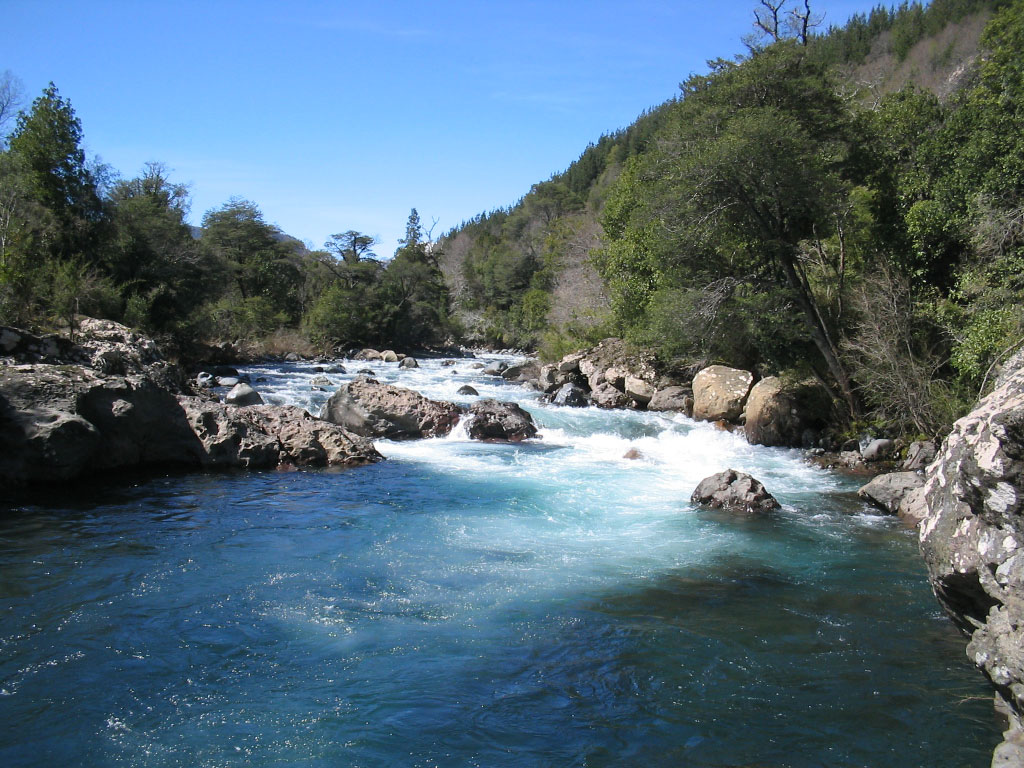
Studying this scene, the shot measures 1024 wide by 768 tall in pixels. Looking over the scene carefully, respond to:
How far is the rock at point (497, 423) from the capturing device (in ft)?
54.5

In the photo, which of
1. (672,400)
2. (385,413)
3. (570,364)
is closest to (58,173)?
(385,413)

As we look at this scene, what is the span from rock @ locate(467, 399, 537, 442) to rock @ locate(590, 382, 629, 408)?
5.80 meters

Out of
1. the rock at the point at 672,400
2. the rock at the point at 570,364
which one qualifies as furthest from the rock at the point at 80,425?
the rock at the point at 570,364

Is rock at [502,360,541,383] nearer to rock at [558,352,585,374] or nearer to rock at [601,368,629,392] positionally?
rock at [558,352,585,374]

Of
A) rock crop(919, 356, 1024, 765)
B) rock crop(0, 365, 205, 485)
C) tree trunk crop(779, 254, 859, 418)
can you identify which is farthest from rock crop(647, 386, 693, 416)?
rock crop(919, 356, 1024, 765)

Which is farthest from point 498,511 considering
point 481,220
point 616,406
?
point 481,220

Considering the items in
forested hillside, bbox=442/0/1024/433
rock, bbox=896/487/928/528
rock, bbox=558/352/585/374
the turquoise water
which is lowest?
the turquoise water

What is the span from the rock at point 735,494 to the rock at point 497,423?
21.4 ft

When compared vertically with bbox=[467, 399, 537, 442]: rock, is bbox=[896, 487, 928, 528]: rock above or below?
below

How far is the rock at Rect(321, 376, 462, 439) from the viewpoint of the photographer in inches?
642

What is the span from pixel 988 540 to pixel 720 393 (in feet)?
47.8

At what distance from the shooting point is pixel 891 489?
10742 mm

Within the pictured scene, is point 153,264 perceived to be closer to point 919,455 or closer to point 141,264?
point 141,264

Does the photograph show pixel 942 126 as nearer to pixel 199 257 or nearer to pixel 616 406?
pixel 616 406
